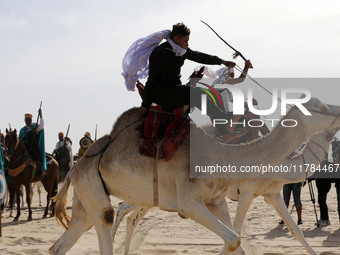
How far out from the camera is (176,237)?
13.6 metres

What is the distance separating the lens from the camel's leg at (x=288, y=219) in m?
9.68

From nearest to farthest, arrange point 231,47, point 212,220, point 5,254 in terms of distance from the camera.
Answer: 1. point 212,220
2. point 231,47
3. point 5,254

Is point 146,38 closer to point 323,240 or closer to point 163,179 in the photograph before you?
point 163,179

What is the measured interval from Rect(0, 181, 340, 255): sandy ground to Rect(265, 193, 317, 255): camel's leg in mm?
1078

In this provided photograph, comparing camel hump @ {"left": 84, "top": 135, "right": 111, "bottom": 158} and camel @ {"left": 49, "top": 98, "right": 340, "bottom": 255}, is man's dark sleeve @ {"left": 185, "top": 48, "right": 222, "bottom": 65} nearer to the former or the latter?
camel @ {"left": 49, "top": 98, "right": 340, "bottom": 255}

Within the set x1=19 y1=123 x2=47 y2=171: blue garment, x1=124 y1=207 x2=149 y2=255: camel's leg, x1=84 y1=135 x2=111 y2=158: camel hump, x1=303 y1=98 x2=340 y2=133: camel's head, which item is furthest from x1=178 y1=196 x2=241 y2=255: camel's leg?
x1=19 y1=123 x2=47 y2=171: blue garment

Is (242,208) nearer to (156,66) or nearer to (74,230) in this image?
(74,230)

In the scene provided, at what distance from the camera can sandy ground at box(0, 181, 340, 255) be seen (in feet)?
37.7

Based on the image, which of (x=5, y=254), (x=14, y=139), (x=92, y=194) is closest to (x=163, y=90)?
(x=92, y=194)

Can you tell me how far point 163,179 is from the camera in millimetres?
7230

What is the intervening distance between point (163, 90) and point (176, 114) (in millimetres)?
311

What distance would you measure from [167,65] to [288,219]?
12.7ft

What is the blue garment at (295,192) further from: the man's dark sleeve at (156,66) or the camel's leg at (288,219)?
the man's dark sleeve at (156,66)

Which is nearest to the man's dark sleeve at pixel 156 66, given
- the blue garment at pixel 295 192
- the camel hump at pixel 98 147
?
the camel hump at pixel 98 147
